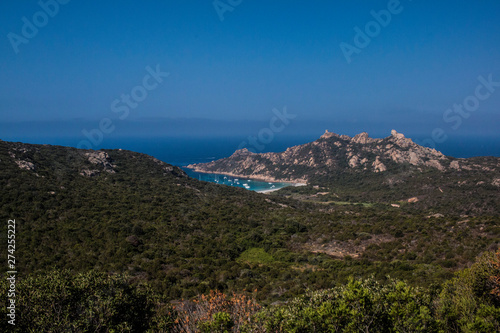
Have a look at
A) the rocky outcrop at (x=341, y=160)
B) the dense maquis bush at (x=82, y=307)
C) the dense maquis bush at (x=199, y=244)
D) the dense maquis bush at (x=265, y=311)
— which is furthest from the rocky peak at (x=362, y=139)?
the dense maquis bush at (x=82, y=307)

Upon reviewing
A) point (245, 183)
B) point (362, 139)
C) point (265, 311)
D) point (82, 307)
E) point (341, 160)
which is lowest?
point (82, 307)

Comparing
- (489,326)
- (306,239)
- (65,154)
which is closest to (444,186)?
(306,239)

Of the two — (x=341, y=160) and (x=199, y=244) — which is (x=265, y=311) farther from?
(x=341, y=160)

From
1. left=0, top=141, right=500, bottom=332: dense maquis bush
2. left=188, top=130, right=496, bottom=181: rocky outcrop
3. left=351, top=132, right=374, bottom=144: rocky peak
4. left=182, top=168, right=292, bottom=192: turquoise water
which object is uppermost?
left=351, top=132, right=374, bottom=144: rocky peak

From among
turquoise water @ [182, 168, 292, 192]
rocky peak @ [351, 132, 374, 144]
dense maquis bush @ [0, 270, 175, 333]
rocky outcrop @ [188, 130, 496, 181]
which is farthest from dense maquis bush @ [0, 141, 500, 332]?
rocky peak @ [351, 132, 374, 144]

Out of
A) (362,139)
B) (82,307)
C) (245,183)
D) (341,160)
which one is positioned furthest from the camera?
(362,139)

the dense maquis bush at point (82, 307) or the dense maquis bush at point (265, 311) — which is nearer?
the dense maquis bush at point (265, 311)

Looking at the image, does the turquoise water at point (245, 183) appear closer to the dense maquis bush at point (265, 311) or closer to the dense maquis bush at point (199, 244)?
the dense maquis bush at point (199, 244)

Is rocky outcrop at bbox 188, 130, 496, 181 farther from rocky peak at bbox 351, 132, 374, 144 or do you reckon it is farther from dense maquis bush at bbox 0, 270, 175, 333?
dense maquis bush at bbox 0, 270, 175, 333

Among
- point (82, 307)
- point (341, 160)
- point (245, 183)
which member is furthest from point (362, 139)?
point (82, 307)

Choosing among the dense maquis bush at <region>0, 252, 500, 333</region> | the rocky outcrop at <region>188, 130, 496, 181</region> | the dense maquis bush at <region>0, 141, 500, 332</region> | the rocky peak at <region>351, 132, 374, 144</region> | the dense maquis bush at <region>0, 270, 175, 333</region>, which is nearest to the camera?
the dense maquis bush at <region>0, 252, 500, 333</region>

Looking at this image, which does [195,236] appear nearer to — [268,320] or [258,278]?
[258,278]
